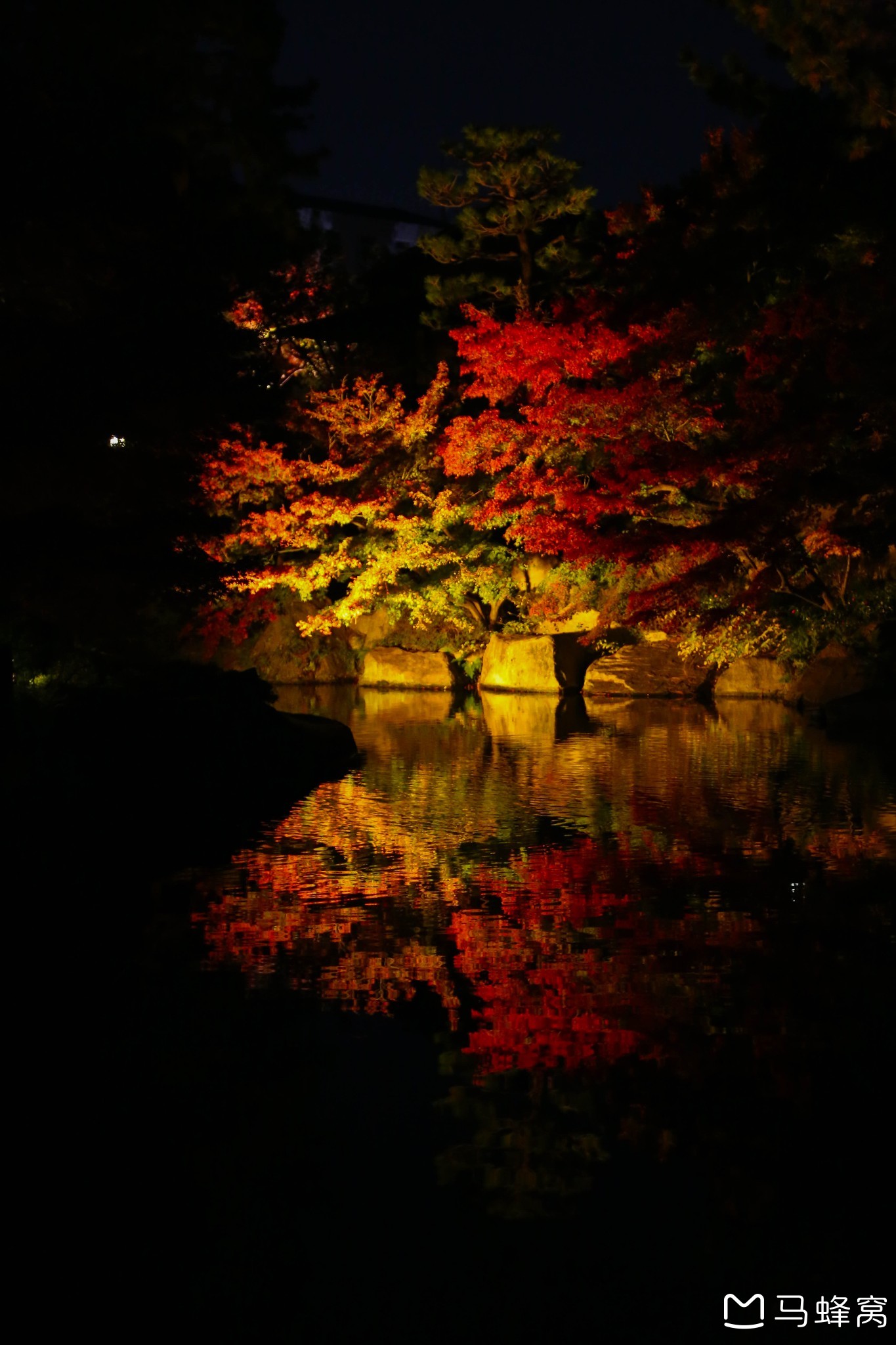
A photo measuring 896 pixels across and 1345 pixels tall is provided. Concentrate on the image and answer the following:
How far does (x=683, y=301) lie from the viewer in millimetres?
20703

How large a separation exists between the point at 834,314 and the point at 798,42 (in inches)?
155

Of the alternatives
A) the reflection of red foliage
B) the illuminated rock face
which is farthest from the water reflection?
the illuminated rock face

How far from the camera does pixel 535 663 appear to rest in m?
24.7

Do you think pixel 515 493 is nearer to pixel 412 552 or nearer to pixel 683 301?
pixel 412 552

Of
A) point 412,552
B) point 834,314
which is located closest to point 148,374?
point 834,314

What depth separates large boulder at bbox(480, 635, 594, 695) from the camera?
80.7 ft

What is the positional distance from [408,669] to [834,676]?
9940 millimetres

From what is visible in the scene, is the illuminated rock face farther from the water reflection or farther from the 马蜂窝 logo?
the 马蜂窝 logo

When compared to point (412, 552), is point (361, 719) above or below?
below

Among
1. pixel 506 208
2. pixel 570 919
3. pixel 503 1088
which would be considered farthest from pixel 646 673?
pixel 503 1088

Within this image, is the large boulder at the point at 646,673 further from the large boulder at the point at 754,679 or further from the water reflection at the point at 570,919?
the water reflection at the point at 570,919

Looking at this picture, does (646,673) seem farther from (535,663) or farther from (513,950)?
(513,950)

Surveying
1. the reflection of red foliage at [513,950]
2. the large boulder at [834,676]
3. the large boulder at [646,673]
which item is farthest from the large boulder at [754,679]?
the reflection of red foliage at [513,950]

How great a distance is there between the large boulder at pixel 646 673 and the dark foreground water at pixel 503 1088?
14.3 meters
